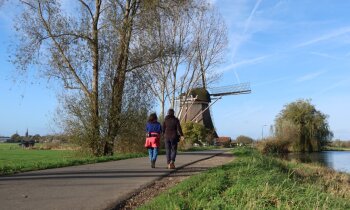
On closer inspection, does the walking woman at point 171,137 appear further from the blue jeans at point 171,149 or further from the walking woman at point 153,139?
the walking woman at point 153,139

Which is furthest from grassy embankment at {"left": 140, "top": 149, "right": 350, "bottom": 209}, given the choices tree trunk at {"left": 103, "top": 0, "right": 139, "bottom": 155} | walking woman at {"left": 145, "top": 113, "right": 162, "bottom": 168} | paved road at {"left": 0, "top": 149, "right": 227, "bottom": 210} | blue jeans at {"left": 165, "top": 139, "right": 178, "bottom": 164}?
tree trunk at {"left": 103, "top": 0, "right": 139, "bottom": 155}

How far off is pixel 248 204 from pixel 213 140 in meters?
59.7

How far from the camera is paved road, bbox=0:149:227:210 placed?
301 inches

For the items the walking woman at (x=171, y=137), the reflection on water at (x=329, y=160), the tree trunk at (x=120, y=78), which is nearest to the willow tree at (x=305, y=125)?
the reflection on water at (x=329, y=160)

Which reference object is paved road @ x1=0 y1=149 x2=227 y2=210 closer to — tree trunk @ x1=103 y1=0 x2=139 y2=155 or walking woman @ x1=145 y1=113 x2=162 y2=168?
walking woman @ x1=145 y1=113 x2=162 y2=168

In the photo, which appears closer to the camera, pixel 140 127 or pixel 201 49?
pixel 140 127

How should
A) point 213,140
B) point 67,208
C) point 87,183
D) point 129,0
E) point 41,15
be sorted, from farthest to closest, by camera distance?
point 213,140
point 129,0
point 41,15
point 87,183
point 67,208

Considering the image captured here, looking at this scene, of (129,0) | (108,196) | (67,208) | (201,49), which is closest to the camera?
(67,208)

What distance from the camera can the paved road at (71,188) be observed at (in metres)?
7.66

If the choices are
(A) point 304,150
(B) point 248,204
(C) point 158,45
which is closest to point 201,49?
(C) point 158,45

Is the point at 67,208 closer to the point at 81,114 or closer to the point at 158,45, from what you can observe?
the point at 81,114

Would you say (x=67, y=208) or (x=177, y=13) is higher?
(x=177, y=13)

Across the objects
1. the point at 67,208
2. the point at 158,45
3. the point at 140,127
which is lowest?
the point at 67,208

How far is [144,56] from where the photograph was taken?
24.9 metres
